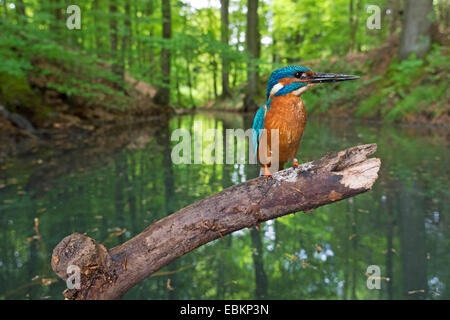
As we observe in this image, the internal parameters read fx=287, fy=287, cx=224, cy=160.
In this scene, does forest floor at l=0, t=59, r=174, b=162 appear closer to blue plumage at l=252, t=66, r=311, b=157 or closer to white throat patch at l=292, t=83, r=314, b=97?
blue plumage at l=252, t=66, r=311, b=157

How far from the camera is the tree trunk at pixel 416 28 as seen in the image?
12.5 metres

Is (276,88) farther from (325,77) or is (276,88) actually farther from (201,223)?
(201,223)

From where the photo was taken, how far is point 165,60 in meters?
17.8

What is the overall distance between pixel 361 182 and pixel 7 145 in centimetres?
1137

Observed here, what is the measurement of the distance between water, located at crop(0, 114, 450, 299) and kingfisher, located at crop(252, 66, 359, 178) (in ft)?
1.08

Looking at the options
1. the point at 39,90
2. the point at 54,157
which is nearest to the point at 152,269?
the point at 54,157

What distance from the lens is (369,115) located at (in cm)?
1451

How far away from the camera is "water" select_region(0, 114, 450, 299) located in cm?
301

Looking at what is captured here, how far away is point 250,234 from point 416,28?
45.6ft

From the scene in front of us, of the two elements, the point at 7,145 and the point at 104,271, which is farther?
the point at 7,145

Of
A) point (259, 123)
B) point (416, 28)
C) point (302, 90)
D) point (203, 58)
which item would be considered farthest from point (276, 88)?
point (416, 28)

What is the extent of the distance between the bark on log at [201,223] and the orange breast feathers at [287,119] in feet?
0.51
